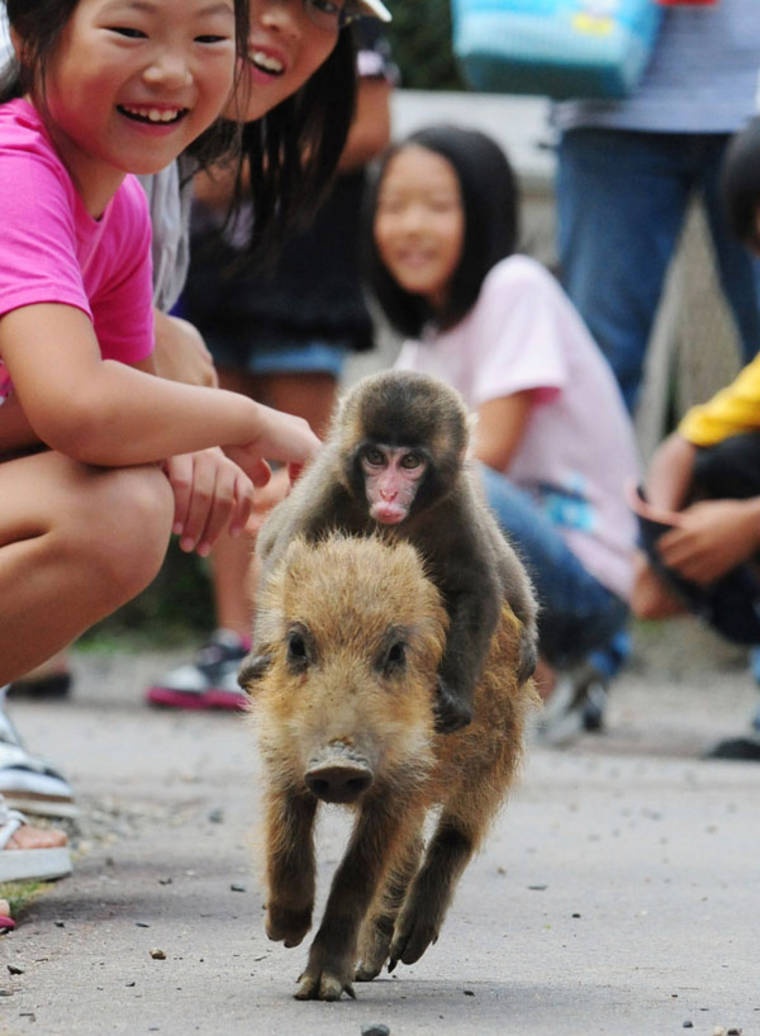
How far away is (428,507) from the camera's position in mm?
2900

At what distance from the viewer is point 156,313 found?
407 cm

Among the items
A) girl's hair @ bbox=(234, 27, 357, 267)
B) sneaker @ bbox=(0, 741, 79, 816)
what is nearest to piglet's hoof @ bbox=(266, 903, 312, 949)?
sneaker @ bbox=(0, 741, 79, 816)

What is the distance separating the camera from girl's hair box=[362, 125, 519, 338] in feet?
20.9

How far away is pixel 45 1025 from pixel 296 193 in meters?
2.18

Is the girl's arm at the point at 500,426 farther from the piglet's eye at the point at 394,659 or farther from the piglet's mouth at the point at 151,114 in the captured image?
the piglet's eye at the point at 394,659

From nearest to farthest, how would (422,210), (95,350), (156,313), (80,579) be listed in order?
1. (95,350)
2. (80,579)
3. (156,313)
4. (422,210)

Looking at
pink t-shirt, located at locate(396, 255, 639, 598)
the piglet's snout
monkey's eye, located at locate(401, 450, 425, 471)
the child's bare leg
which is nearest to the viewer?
the piglet's snout

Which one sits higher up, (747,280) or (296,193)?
(296,193)

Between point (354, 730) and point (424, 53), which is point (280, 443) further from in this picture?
point (424, 53)

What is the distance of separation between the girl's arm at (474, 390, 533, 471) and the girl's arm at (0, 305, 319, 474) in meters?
2.79

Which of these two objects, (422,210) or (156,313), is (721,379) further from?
(156,313)

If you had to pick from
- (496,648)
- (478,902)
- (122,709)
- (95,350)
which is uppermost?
(95,350)

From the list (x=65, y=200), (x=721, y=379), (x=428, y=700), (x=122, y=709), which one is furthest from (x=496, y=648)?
(x=721, y=379)

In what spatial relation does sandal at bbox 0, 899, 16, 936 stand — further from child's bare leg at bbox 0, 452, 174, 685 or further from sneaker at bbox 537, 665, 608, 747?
sneaker at bbox 537, 665, 608, 747
